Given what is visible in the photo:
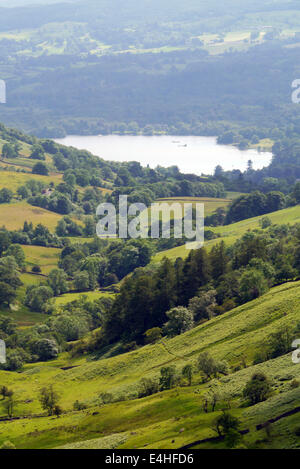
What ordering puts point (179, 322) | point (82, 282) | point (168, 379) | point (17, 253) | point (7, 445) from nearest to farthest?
point (7, 445)
point (168, 379)
point (179, 322)
point (82, 282)
point (17, 253)

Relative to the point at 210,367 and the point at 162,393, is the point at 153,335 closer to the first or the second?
the point at 210,367

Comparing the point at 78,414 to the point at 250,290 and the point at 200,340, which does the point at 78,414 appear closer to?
the point at 200,340

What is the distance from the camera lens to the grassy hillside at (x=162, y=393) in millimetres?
57281

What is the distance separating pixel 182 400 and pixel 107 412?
7663mm

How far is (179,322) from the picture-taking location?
324 ft

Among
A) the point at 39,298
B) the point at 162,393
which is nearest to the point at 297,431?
the point at 162,393

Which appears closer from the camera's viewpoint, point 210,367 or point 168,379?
point 210,367

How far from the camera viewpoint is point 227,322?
91.4 metres

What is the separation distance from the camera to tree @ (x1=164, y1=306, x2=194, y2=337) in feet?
323

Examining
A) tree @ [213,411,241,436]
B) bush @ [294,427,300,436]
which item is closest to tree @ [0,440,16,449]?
tree @ [213,411,241,436]

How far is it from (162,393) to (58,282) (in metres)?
95.2

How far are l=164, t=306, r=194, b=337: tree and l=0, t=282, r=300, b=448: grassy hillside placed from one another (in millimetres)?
2363

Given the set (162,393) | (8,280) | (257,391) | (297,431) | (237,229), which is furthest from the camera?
(237,229)

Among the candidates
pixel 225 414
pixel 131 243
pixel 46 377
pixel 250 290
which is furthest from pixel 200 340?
pixel 131 243
